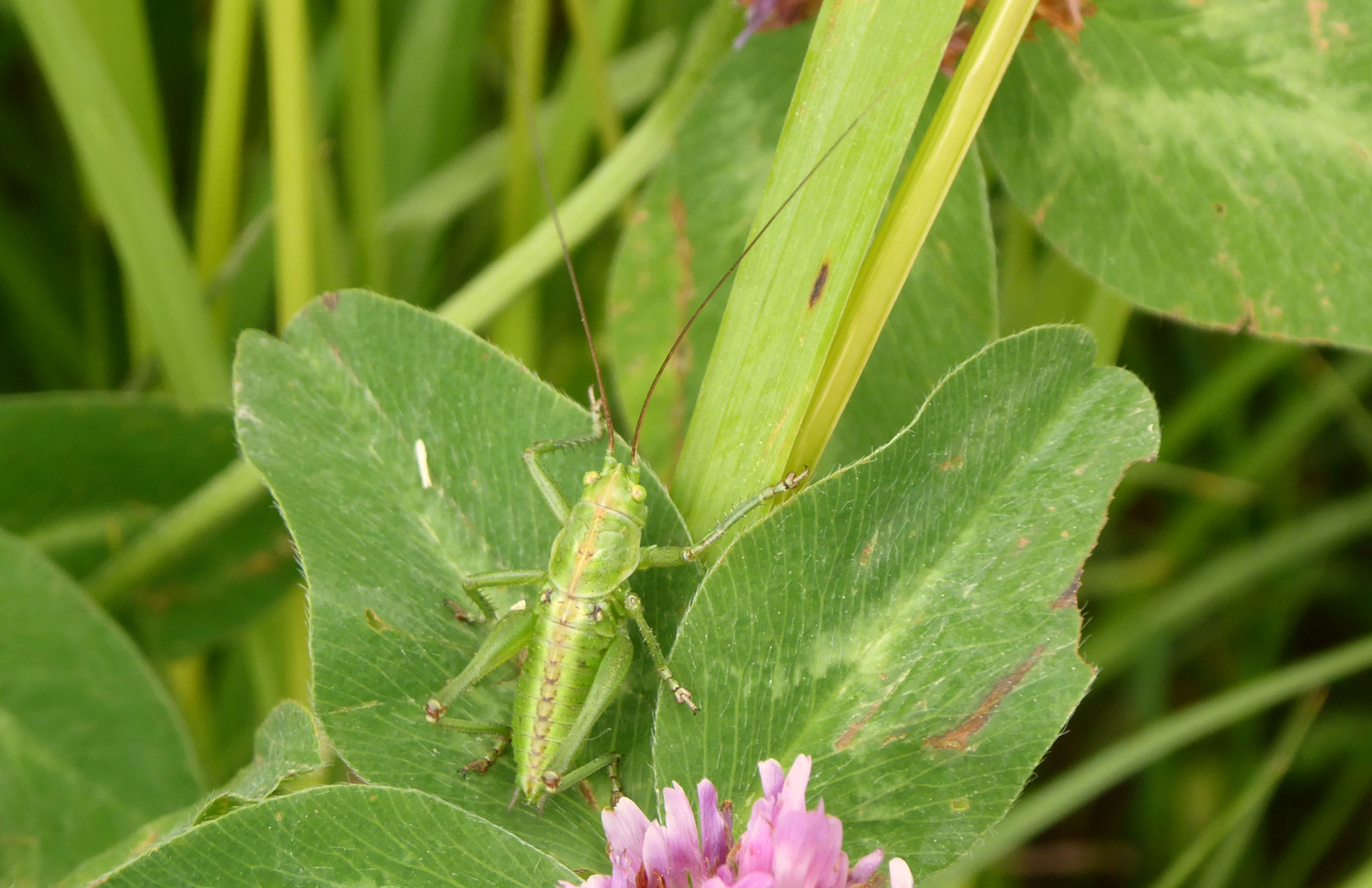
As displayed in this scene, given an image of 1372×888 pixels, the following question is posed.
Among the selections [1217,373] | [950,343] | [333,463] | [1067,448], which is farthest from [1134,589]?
[333,463]

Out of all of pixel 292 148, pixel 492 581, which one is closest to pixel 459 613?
pixel 492 581

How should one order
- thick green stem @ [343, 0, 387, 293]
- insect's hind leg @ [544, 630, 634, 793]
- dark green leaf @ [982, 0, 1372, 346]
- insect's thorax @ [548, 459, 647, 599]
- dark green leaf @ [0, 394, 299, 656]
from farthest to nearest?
thick green stem @ [343, 0, 387, 293] → dark green leaf @ [0, 394, 299, 656] → dark green leaf @ [982, 0, 1372, 346] → insect's thorax @ [548, 459, 647, 599] → insect's hind leg @ [544, 630, 634, 793]

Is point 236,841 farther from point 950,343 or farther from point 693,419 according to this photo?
point 950,343

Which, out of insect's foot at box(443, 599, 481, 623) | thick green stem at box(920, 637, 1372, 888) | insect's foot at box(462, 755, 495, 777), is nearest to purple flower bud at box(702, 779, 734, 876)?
insect's foot at box(462, 755, 495, 777)

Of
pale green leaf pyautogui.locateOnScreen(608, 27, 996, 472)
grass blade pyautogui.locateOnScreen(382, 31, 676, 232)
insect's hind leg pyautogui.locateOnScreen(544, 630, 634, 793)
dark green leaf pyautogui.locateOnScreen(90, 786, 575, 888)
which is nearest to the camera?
dark green leaf pyautogui.locateOnScreen(90, 786, 575, 888)

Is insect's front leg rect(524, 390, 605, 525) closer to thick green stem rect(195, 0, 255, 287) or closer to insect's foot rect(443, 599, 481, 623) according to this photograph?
insect's foot rect(443, 599, 481, 623)

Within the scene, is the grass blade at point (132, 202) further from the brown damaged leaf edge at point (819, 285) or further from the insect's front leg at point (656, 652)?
the brown damaged leaf edge at point (819, 285)

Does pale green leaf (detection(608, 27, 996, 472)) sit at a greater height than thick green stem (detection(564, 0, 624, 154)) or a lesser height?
lesser

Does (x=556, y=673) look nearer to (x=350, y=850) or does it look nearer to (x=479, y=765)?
(x=479, y=765)
